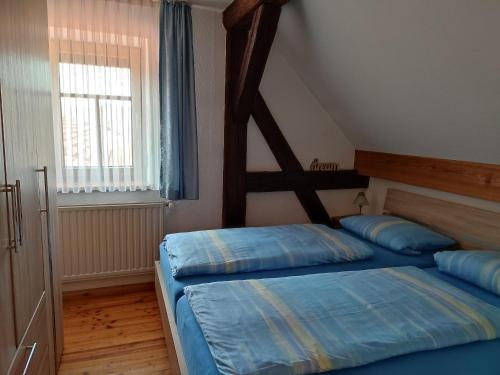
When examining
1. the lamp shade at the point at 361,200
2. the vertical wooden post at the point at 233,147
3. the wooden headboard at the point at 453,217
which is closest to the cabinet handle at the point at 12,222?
the vertical wooden post at the point at 233,147

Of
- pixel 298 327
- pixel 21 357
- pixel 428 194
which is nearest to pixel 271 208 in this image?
pixel 428 194

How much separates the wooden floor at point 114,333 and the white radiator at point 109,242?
12 cm

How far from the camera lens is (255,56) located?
252 centimetres

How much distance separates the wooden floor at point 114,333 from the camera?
2.07 meters

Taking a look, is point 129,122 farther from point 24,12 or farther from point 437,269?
point 437,269

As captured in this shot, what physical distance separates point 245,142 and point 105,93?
115 cm

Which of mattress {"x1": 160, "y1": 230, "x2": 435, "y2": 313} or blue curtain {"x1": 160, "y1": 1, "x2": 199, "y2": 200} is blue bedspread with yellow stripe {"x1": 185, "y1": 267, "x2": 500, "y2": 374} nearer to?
mattress {"x1": 160, "y1": 230, "x2": 435, "y2": 313}

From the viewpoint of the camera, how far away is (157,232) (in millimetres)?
2893

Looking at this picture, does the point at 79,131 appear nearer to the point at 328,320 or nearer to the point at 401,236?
the point at 328,320

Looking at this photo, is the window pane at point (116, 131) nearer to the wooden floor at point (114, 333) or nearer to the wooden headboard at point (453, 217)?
the wooden floor at point (114, 333)

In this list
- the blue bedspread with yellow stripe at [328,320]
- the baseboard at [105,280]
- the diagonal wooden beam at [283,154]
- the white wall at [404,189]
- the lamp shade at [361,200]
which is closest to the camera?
the blue bedspread with yellow stripe at [328,320]

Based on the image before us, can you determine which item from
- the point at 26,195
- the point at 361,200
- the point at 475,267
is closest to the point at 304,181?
the point at 361,200

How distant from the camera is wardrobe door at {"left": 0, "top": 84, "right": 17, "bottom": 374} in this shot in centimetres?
104

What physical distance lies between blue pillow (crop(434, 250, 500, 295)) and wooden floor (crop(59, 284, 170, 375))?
1.74 metres
